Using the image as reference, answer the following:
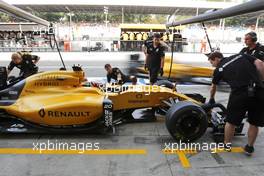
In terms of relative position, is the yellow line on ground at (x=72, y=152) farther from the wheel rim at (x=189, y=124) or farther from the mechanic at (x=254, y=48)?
the mechanic at (x=254, y=48)

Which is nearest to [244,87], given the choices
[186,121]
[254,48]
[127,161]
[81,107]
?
[186,121]

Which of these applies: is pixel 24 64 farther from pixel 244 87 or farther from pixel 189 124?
pixel 244 87

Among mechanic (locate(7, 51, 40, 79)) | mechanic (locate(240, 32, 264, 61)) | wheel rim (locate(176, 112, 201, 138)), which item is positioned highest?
mechanic (locate(240, 32, 264, 61))

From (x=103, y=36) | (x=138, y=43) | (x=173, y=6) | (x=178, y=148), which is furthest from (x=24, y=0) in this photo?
(x=178, y=148)

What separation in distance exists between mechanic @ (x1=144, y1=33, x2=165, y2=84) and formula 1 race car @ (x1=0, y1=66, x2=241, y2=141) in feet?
6.61

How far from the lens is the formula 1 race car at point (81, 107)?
4824 mm

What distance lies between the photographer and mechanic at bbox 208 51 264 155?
4238mm

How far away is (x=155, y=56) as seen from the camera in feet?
25.2

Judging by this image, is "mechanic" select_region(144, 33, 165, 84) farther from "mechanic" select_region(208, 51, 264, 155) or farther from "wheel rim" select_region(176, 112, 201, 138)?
"mechanic" select_region(208, 51, 264, 155)

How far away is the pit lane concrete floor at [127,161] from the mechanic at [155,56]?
9.26ft

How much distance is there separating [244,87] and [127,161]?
1840 mm

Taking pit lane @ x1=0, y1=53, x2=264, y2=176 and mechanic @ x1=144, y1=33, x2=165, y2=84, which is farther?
mechanic @ x1=144, y1=33, x2=165, y2=84

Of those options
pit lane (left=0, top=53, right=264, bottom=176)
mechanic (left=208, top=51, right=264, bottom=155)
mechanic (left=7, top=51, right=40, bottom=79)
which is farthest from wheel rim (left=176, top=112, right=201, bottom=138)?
mechanic (left=7, top=51, right=40, bottom=79)

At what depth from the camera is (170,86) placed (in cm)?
655
